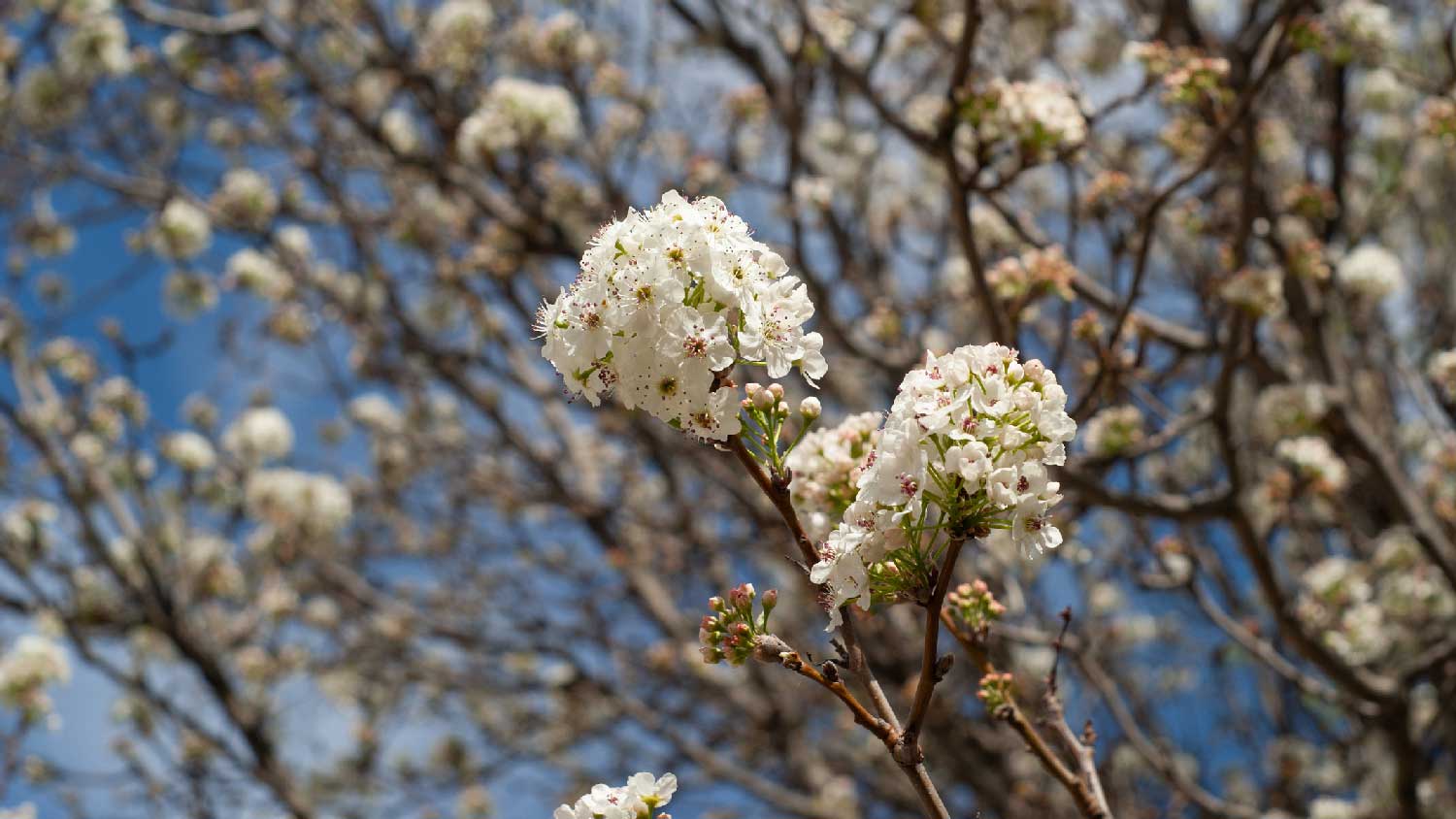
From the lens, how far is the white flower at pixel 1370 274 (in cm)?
583

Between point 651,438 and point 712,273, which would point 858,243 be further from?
point 712,273

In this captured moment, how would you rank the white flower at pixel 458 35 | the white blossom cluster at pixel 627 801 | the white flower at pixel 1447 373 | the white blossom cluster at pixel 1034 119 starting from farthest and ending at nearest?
the white flower at pixel 458 35
the white flower at pixel 1447 373
the white blossom cluster at pixel 1034 119
the white blossom cluster at pixel 627 801

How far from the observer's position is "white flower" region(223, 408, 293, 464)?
8555 mm

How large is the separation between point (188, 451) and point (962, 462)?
7.38 metres

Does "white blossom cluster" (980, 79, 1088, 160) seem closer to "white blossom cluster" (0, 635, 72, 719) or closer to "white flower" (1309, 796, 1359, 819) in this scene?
"white flower" (1309, 796, 1359, 819)

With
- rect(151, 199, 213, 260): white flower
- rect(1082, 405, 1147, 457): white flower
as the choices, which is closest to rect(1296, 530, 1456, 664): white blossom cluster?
rect(1082, 405, 1147, 457): white flower

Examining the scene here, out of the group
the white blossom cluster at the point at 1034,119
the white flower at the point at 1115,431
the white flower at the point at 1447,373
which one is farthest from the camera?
the white flower at the point at 1115,431

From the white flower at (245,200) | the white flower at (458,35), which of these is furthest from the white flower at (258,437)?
the white flower at (458,35)

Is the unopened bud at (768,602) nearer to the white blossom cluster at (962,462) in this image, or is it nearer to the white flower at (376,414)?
the white blossom cluster at (962,462)

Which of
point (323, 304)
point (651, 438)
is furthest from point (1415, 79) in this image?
point (323, 304)

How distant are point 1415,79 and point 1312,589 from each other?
8.64ft

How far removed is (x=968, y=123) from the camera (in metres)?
3.79

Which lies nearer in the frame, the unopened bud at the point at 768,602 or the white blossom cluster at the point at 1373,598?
the unopened bud at the point at 768,602

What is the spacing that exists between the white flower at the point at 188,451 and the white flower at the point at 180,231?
1.31 metres
